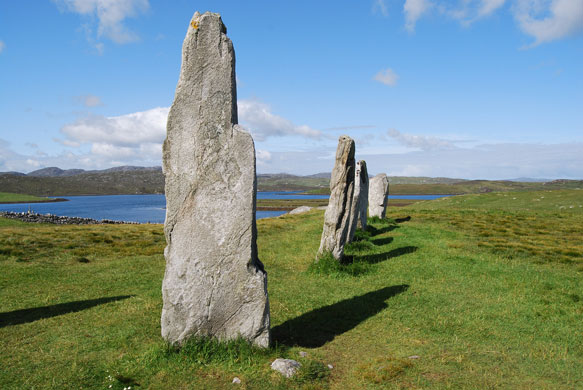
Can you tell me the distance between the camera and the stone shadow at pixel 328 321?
26.1ft

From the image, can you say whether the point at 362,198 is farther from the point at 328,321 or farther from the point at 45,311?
the point at 45,311

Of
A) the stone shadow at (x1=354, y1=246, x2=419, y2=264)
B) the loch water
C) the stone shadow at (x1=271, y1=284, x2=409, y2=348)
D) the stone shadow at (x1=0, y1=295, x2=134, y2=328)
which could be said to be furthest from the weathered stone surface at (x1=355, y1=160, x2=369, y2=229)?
the loch water

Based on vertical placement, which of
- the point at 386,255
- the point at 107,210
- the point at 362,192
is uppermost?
the point at 362,192

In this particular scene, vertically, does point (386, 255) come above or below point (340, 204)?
below

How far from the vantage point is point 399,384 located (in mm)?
6195

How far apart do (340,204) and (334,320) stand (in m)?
6.13

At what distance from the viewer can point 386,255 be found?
16.1 meters

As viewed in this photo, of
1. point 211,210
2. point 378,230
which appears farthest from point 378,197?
point 211,210

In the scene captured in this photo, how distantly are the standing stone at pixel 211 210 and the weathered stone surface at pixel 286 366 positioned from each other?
634 millimetres

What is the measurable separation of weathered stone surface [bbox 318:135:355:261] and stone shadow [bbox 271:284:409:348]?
3309 mm

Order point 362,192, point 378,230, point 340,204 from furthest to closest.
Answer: point 378,230, point 362,192, point 340,204

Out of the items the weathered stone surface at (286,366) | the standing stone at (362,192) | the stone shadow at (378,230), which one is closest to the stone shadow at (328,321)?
the weathered stone surface at (286,366)

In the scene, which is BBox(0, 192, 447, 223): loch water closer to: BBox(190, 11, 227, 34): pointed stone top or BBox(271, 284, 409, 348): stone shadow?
BBox(271, 284, 409, 348): stone shadow

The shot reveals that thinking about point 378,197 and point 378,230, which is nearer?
point 378,230
